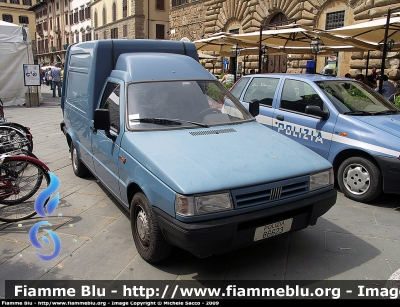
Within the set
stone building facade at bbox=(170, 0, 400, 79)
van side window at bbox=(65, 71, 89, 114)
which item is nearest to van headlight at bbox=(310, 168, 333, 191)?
van side window at bbox=(65, 71, 89, 114)

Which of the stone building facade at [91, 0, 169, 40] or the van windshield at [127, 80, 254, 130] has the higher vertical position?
the stone building facade at [91, 0, 169, 40]

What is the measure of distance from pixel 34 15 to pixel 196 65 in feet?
289

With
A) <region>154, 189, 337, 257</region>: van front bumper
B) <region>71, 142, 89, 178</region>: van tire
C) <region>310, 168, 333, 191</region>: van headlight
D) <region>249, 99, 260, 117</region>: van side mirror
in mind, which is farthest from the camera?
<region>71, 142, 89, 178</region>: van tire

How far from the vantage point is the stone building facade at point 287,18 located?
50.7 ft

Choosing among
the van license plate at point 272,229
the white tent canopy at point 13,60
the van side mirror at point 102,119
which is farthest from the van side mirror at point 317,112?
the white tent canopy at point 13,60

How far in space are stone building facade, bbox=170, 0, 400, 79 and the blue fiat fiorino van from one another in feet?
37.1

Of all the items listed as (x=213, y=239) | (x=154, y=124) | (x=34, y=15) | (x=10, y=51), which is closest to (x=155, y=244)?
(x=213, y=239)

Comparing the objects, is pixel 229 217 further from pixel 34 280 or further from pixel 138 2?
pixel 138 2

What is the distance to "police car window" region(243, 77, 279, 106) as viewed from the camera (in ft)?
21.8

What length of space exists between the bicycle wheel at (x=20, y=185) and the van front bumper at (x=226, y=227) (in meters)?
2.26

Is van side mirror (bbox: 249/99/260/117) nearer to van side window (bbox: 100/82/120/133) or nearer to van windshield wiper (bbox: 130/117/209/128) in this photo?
van windshield wiper (bbox: 130/117/209/128)

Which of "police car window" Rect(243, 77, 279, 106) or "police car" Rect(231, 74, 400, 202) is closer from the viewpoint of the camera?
"police car" Rect(231, 74, 400, 202)

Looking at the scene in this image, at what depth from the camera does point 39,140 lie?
9.09 m

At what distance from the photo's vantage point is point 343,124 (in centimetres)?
530
